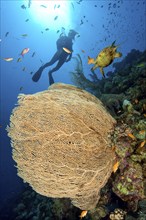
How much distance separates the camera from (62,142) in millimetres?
4145

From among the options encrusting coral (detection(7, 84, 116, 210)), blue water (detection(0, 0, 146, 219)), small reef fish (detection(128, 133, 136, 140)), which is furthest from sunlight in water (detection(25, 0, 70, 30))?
small reef fish (detection(128, 133, 136, 140))

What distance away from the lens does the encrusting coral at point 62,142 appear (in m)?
4.17

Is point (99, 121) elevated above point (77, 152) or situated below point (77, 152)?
above

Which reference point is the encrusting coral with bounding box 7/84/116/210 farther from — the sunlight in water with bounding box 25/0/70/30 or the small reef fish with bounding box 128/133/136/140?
the sunlight in water with bounding box 25/0/70/30

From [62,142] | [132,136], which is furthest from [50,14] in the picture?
[62,142]

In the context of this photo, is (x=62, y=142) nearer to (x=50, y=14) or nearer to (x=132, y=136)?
(x=132, y=136)

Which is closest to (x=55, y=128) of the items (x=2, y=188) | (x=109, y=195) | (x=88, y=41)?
(x=109, y=195)

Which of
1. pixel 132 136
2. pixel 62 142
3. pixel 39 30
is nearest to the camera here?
pixel 62 142

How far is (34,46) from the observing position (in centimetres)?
10194

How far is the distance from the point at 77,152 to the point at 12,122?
4.94 ft

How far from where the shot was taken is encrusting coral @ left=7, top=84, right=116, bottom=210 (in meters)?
4.17

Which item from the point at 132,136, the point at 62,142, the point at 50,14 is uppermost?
the point at 50,14

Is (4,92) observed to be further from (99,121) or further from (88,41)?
(99,121)

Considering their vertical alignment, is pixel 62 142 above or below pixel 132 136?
above
